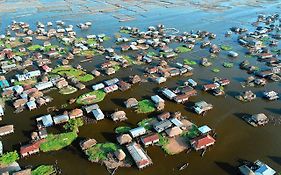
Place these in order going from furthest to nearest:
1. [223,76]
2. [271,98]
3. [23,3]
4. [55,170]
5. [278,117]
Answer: [23,3] → [223,76] → [271,98] → [278,117] → [55,170]

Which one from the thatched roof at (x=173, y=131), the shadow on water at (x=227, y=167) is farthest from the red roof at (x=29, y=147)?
the shadow on water at (x=227, y=167)

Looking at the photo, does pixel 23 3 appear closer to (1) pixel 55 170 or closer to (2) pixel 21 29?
(2) pixel 21 29

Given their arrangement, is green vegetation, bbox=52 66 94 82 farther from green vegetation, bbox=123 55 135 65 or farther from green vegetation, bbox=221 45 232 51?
green vegetation, bbox=221 45 232 51

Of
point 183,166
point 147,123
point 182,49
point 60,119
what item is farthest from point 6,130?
point 182,49

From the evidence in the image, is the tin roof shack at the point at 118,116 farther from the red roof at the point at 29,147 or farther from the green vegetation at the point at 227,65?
the green vegetation at the point at 227,65

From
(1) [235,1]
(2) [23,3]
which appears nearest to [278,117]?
(1) [235,1]

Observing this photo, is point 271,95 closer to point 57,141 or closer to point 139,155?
point 139,155
